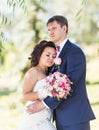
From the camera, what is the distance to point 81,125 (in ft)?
19.1

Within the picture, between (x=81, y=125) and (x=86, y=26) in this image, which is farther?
(x=86, y=26)

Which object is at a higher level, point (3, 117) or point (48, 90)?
point (48, 90)

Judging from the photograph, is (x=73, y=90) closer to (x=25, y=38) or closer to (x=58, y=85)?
(x=58, y=85)

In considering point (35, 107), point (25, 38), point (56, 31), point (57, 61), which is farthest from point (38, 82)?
point (25, 38)

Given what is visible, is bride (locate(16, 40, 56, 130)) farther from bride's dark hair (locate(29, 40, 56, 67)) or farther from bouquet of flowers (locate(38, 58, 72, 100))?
bouquet of flowers (locate(38, 58, 72, 100))

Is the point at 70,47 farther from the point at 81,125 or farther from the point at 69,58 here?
the point at 81,125

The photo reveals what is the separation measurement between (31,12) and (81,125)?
1020cm

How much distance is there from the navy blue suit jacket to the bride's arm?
0.15 m

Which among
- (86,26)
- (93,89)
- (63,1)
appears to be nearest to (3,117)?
(93,89)

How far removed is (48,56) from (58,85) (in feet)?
1.19

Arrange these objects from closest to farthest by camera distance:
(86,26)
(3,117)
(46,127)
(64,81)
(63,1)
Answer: (64,81)
(46,127)
(3,117)
(63,1)
(86,26)

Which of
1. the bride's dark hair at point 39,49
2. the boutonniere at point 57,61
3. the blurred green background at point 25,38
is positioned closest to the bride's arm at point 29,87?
the bride's dark hair at point 39,49

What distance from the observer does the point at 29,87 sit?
19.2 ft

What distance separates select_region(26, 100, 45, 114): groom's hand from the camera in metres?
5.84
